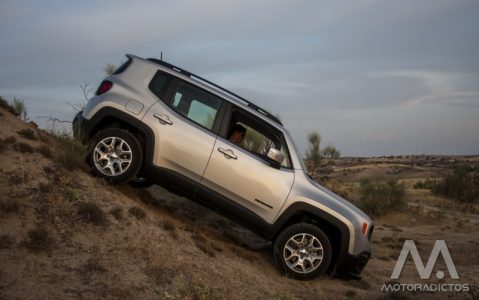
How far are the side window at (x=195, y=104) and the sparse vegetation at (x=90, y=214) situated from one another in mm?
1852

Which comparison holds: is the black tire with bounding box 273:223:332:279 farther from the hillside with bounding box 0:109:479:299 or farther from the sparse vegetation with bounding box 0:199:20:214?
the sparse vegetation with bounding box 0:199:20:214

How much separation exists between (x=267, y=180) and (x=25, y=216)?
313 centimetres

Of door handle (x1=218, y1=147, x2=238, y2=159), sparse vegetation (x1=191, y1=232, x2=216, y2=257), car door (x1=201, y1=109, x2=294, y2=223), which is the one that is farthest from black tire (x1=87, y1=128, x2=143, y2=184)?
sparse vegetation (x1=191, y1=232, x2=216, y2=257)

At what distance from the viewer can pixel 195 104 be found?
7145mm

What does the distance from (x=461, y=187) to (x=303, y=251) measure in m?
26.0

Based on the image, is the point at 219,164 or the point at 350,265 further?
the point at 350,265

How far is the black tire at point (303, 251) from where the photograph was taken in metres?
6.79

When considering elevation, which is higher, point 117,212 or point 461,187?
point 461,187

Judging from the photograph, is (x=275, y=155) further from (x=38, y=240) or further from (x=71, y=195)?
(x=38, y=240)

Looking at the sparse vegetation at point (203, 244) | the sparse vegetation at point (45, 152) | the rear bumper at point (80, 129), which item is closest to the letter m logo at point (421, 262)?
the sparse vegetation at point (203, 244)

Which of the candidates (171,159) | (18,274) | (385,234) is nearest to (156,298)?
(18,274)

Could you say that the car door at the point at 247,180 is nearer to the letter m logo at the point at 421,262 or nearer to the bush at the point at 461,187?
the letter m logo at the point at 421,262

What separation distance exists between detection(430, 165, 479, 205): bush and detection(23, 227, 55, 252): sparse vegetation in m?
27.9

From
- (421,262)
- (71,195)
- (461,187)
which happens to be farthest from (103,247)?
(461,187)
